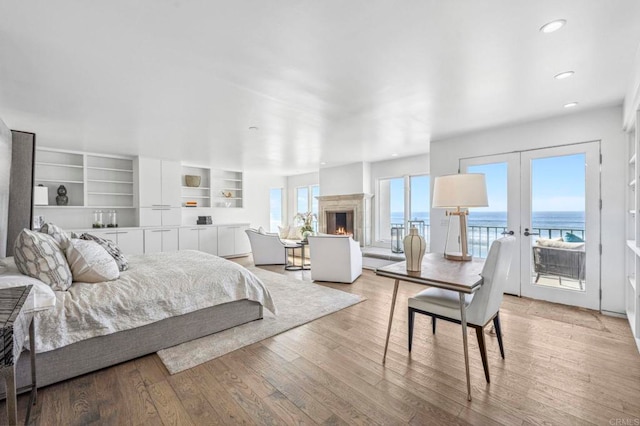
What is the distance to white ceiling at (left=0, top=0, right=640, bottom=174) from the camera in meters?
1.69

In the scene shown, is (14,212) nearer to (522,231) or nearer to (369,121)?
(369,121)

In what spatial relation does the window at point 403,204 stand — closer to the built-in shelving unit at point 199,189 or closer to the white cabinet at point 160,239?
the built-in shelving unit at point 199,189

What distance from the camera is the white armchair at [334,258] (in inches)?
178

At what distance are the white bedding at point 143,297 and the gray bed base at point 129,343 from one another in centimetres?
8

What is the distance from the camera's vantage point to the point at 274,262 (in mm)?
6121

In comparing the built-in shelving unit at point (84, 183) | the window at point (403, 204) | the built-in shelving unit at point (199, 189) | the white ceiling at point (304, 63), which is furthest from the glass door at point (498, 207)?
the built-in shelving unit at point (84, 183)

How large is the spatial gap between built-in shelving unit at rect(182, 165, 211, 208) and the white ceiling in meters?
3.05

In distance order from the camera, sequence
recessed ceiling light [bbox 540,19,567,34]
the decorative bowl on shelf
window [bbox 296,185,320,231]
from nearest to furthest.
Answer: recessed ceiling light [bbox 540,19,567,34] < the decorative bowl on shelf < window [bbox 296,185,320,231]

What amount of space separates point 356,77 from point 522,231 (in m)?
3.14

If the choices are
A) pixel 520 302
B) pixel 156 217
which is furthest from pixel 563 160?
pixel 156 217

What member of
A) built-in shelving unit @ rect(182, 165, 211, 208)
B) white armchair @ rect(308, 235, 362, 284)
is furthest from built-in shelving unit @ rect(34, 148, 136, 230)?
white armchair @ rect(308, 235, 362, 284)

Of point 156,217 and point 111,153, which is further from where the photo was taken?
point 156,217

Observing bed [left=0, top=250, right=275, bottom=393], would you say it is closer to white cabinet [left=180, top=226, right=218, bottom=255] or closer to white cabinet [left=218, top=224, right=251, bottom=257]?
white cabinet [left=180, top=226, right=218, bottom=255]

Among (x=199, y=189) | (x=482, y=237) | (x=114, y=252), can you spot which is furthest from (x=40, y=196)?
(x=482, y=237)
